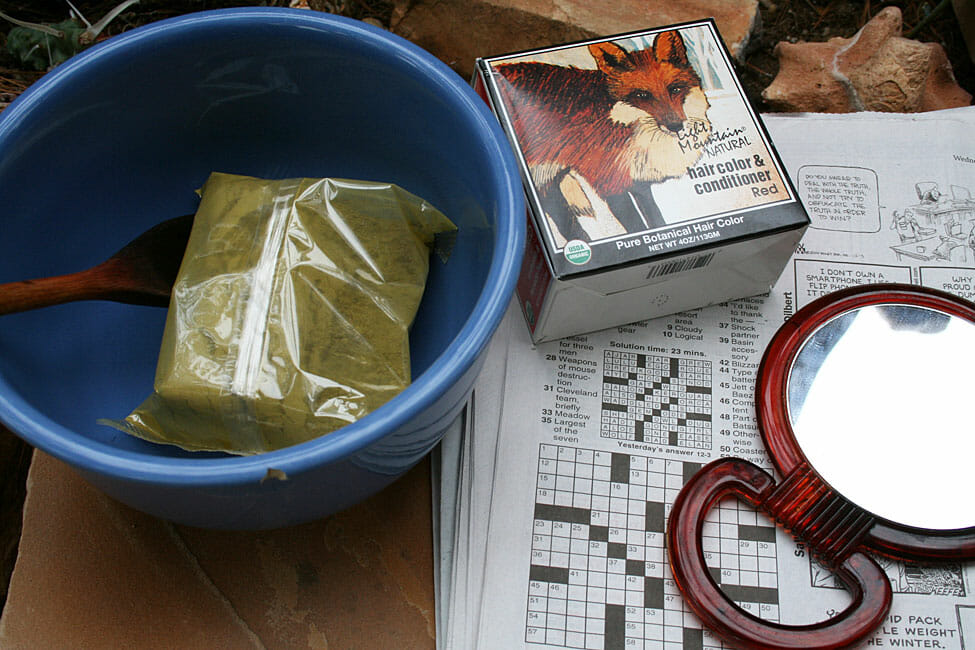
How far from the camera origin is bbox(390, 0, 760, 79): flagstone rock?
24.6 inches

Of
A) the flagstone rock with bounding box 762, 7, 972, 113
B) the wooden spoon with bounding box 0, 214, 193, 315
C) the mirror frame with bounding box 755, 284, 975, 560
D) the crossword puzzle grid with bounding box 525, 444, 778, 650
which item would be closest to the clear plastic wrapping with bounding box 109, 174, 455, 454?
the wooden spoon with bounding box 0, 214, 193, 315

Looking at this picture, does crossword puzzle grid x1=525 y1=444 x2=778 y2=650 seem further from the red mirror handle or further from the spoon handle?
the spoon handle

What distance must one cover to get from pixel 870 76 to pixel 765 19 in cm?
11

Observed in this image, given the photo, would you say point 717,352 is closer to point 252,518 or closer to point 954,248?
point 954,248

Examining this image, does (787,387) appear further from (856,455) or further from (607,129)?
(607,129)

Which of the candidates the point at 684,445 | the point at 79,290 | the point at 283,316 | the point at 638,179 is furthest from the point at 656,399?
the point at 79,290

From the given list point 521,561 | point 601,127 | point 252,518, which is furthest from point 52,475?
point 601,127

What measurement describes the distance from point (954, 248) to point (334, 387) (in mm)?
441

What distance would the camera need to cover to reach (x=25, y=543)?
47 centimetres

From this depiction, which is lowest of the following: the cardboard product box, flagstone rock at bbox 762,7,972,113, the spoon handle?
the spoon handle

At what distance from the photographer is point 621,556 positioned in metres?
0.48

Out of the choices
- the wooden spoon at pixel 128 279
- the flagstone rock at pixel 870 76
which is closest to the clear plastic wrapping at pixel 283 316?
the wooden spoon at pixel 128 279

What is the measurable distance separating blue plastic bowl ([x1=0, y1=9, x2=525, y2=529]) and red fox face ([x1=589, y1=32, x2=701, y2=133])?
0.13 m

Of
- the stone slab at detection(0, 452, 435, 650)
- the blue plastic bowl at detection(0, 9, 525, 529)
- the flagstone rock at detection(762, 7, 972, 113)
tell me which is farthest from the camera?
the flagstone rock at detection(762, 7, 972, 113)
